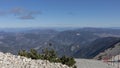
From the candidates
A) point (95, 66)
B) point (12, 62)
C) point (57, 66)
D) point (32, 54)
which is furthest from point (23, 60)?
point (95, 66)

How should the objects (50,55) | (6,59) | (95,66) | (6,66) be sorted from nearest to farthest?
(6,66) < (6,59) < (50,55) < (95,66)

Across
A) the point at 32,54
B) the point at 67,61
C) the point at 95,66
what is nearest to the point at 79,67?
the point at 95,66

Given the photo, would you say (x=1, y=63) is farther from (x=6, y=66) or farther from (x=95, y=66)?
(x=95, y=66)

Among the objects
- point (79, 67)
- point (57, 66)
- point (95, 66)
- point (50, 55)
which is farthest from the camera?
point (95, 66)

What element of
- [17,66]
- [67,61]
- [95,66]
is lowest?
[95,66]

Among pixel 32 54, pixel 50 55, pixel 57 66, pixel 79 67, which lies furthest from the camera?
pixel 79 67

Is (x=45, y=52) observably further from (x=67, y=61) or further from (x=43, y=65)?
(x=43, y=65)

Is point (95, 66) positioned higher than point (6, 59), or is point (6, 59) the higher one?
point (6, 59)

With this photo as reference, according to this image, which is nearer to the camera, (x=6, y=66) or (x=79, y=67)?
(x=6, y=66)

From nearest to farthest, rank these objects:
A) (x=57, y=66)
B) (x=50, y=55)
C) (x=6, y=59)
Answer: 1. (x=6, y=59)
2. (x=57, y=66)
3. (x=50, y=55)
